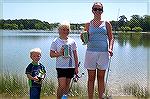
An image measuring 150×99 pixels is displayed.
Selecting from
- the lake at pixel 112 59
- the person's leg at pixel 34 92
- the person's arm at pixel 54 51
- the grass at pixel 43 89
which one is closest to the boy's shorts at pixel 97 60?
the person's arm at pixel 54 51

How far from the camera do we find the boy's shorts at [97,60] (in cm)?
464

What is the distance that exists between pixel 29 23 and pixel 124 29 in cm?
185

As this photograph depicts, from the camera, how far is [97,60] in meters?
4.66

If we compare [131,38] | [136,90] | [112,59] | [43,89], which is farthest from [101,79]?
[131,38]

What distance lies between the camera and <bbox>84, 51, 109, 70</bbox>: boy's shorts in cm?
464

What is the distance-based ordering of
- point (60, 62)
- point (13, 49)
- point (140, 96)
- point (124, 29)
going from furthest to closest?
1. point (13, 49)
2. point (124, 29)
3. point (140, 96)
4. point (60, 62)

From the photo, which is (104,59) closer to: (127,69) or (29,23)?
(29,23)

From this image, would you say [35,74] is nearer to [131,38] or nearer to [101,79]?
[101,79]

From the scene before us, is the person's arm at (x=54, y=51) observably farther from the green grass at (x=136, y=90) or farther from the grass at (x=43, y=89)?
the green grass at (x=136, y=90)

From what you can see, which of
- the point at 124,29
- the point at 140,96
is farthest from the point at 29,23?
the point at 140,96

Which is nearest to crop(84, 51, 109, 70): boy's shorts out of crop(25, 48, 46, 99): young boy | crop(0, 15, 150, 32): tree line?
crop(25, 48, 46, 99): young boy

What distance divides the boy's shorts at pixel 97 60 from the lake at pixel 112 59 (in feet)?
6.22

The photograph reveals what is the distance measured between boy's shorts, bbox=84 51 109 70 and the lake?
1.90 meters

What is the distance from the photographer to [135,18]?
23.9 ft
